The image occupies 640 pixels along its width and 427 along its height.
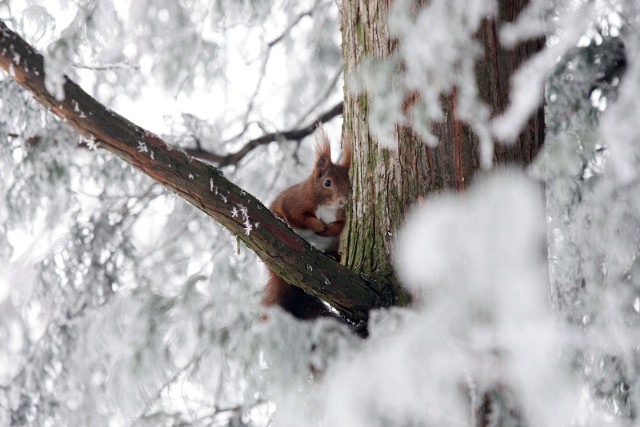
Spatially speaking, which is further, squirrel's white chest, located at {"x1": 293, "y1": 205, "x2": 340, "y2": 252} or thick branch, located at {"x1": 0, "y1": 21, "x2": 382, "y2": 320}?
squirrel's white chest, located at {"x1": 293, "y1": 205, "x2": 340, "y2": 252}

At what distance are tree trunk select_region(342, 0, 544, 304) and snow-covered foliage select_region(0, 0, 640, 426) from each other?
0.03m

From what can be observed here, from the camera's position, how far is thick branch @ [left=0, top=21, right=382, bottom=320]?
51.8 inches

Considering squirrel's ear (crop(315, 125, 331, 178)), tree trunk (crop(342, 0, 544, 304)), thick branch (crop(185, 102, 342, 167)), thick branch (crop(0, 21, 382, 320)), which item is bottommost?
thick branch (crop(0, 21, 382, 320))

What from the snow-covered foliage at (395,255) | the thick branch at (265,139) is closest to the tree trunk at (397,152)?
the snow-covered foliage at (395,255)

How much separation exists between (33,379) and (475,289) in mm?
1815

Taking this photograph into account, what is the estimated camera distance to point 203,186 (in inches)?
58.4

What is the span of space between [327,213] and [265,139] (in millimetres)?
538

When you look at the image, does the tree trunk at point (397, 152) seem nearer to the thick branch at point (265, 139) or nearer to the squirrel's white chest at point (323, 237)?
the squirrel's white chest at point (323, 237)

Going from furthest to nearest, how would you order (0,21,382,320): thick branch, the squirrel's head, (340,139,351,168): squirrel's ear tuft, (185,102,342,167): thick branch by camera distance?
(185,102,342,167): thick branch < the squirrel's head < (340,139,351,168): squirrel's ear tuft < (0,21,382,320): thick branch

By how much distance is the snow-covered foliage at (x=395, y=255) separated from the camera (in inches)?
55.4

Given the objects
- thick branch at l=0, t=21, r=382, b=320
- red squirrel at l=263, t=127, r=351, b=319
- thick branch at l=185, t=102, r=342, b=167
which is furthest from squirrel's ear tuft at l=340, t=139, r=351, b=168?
thick branch at l=0, t=21, r=382, b=320

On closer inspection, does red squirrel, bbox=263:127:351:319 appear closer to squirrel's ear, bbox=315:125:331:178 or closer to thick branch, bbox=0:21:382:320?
squirrel's ear, bbox=315:125:331:178

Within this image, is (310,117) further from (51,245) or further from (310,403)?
(310,403)

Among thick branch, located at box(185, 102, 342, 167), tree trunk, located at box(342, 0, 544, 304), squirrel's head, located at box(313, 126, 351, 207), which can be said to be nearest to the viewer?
tree trunk, located at box(342, 0, 544, 304)
